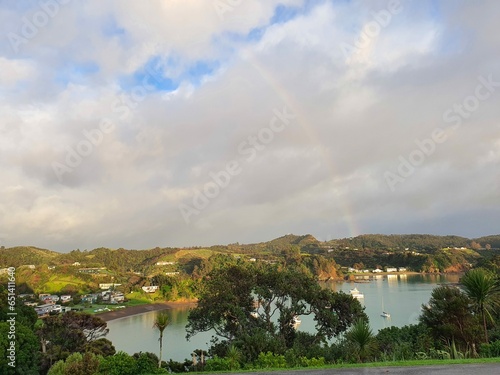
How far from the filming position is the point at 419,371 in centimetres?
919

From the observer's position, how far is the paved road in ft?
29.1

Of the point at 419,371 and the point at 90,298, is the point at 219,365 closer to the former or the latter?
the point at 419,371

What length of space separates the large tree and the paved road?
39.0 feet

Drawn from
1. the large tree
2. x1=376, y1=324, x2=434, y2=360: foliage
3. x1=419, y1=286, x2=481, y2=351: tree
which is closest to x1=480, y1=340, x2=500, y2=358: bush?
x1=376, y1=324, x2=434, y2=360: foliage

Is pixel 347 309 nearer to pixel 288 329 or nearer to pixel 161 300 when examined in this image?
pixel 288 329

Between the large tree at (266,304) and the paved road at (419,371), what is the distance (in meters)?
11.9

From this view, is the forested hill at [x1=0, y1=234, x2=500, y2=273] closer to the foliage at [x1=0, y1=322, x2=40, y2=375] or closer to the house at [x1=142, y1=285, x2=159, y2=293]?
the house at [x1=142, y1=285, x2=159, y2=293]

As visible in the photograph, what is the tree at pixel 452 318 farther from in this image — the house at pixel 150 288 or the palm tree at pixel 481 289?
the house at pixel 150 288

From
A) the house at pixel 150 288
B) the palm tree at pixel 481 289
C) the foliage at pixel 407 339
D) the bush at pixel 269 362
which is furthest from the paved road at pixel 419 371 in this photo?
the house at pixel 150 288

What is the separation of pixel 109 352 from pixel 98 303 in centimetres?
6140

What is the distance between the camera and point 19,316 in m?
25.3

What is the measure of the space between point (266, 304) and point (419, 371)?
1435 cm

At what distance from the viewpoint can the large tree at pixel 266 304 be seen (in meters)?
22.1

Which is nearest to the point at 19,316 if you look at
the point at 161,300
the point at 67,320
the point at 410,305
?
the point at 67,320
